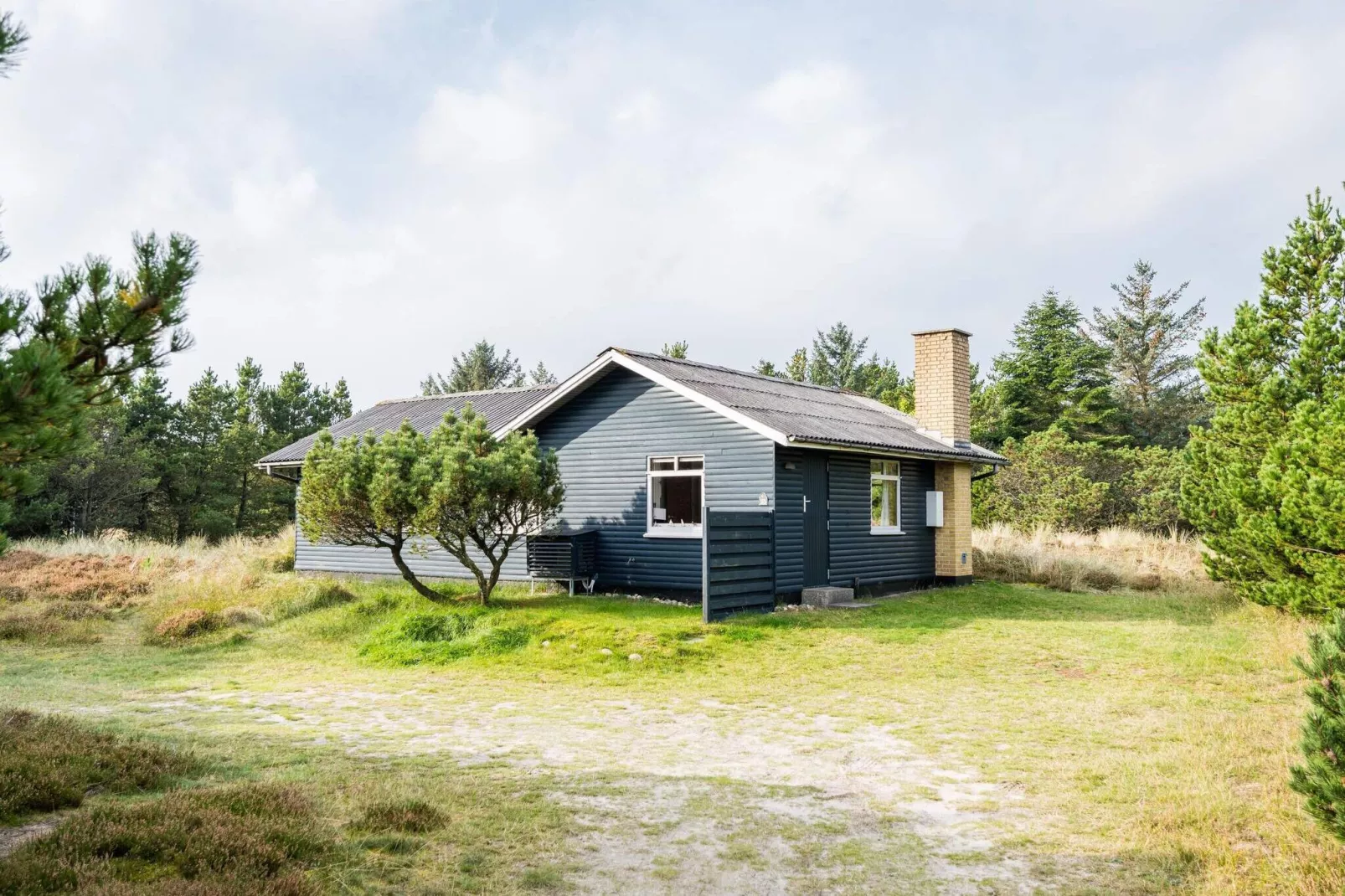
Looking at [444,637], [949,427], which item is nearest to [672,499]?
[444,637]

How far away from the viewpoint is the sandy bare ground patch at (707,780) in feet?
16.5

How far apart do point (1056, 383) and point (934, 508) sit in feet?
96.2

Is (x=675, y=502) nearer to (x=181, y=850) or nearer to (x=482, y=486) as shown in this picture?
(x=482, y=486)

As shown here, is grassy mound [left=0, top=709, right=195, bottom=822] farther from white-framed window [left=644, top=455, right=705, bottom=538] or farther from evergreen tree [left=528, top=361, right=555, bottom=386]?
evergreen tree [left=528, top=361, right=555, bottom=386]

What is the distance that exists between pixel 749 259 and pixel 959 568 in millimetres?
9277

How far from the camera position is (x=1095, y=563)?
2203 centimetres

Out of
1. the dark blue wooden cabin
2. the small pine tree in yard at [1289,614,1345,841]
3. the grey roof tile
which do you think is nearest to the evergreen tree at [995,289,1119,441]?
the grey roof tile

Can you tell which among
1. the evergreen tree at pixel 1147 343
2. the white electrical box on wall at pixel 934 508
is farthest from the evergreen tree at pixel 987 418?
the white electrical box on wall at pixel 934 508

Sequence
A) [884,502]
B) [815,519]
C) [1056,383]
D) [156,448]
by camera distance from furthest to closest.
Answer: [1056,383], [156,448], [884,502], [815,519]

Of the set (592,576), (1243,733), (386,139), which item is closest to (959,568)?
(592,576)

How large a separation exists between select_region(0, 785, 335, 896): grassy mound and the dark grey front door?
1214 cm

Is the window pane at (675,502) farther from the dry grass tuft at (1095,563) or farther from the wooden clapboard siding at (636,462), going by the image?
the dry grass tuft at (1095,563)

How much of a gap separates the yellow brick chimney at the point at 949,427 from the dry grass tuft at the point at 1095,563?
2.00m

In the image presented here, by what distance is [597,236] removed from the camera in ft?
67.9
